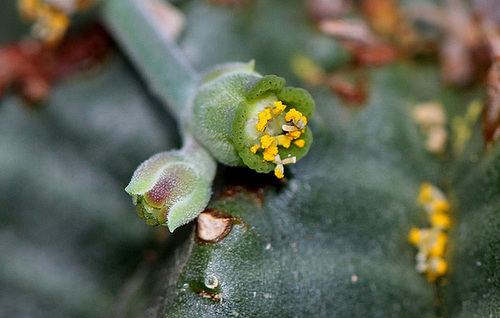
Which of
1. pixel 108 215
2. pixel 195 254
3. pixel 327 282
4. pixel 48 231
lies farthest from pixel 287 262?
pixel 48 231

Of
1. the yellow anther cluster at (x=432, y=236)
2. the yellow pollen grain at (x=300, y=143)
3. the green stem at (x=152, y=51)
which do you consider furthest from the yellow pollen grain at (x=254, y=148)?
the yellow anther cluster at (x=432, y=236)

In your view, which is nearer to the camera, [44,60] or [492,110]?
[492,110]

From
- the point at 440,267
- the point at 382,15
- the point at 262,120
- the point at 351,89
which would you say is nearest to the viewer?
the point at 262,120

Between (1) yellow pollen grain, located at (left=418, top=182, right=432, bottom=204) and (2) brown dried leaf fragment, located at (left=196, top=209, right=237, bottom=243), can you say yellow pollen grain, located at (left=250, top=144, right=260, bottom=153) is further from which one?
(1) yellow pollen grain, located at (left=418, top=182, right=432, bottom=204)

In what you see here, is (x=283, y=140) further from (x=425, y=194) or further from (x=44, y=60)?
(x=44, y=60)

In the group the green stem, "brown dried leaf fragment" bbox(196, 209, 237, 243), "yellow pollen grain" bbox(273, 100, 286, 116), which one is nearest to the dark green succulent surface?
"brown dried leaf fragment" bbox(196, 209, 237, 243)

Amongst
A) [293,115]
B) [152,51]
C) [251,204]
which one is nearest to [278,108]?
[293,115]

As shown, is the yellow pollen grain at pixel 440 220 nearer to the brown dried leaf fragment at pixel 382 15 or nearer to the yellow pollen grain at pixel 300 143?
the yellow pollen grain at pixel 300 143
